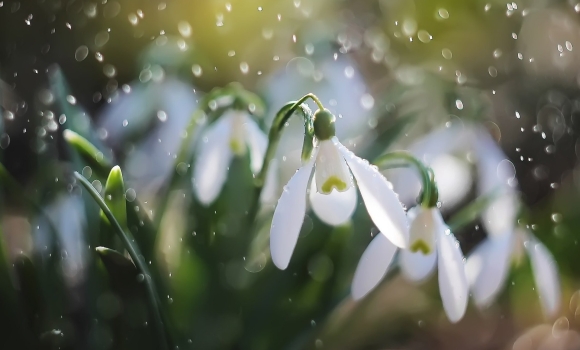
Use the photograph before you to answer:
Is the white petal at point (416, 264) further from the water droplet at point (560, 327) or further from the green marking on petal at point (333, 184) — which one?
the water droplet at point (560, 327)

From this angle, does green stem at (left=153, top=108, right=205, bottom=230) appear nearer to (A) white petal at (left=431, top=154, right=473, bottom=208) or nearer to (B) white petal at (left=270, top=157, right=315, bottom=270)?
(B) white petal at (left=270, top=157, right=315, bottom=270)

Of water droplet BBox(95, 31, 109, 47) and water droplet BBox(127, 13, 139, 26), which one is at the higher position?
water droplet BBox(127, 13, 139, 26)

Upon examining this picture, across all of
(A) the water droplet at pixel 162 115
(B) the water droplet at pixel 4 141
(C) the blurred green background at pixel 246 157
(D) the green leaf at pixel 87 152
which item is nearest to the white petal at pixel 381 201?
(C) the blurred green background at pixel 246 157

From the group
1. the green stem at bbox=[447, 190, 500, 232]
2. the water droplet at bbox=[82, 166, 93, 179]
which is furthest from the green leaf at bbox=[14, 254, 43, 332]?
the green stem at bbox=[447, 190, 500, 232]

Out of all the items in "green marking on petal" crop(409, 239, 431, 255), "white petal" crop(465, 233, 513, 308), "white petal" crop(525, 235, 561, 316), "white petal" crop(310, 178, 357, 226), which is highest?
"white petal" crop(310, 178, 357, 226)

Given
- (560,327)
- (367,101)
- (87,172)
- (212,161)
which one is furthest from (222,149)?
(560,327)

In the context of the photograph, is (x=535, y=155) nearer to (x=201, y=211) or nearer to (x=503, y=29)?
(x=503, y=29)

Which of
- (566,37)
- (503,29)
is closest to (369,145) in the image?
(503,29)

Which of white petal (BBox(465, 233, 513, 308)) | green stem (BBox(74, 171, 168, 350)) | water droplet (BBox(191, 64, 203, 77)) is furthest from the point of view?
water droplet (BBox(191, 64, 203, 77))
